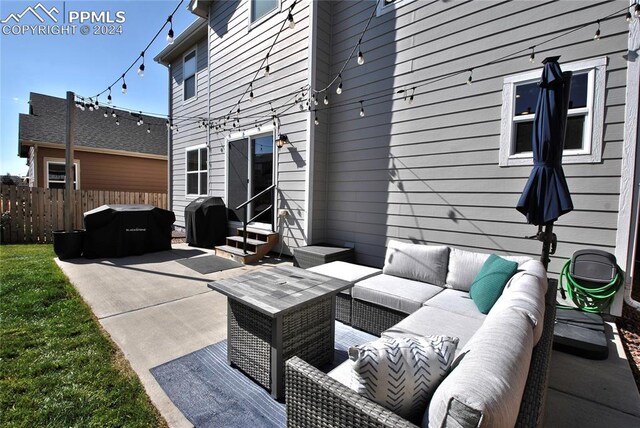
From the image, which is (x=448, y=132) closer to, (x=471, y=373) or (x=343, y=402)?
(x=471, y=373)

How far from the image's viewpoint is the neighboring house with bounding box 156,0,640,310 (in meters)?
3.16

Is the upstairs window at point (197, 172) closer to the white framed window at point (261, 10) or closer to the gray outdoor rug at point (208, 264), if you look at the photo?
the gray outdoor rug at point (208, 264)

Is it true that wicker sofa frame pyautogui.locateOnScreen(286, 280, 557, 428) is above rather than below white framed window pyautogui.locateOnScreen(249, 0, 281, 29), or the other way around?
below

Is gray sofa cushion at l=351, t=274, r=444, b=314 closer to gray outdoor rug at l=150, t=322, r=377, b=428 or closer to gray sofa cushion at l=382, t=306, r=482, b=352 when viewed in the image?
gray sofa cushion at l=382, t=306, r=482, b=352

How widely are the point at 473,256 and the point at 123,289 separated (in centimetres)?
460

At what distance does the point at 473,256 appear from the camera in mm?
3141

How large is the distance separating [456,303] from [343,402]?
1.96m

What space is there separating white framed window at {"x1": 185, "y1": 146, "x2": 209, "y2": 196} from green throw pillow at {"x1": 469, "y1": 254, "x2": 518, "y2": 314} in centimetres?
744

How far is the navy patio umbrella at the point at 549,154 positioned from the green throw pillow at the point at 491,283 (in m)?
0.57

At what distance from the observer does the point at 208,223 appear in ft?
23.5

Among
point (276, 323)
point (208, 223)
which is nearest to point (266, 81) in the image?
point (208, 223)

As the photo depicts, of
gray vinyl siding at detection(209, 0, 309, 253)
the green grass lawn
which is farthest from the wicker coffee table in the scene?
gray vinyl siding at detection(209, 0, 309, 253)

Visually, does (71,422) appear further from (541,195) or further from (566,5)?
(566,5)

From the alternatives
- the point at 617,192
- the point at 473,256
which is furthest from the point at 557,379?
the point at 617,192
